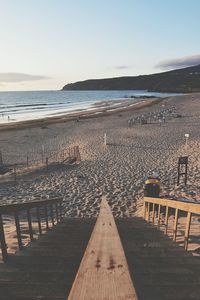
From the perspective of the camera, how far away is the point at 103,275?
1.89m

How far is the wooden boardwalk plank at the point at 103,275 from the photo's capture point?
1.67 meters

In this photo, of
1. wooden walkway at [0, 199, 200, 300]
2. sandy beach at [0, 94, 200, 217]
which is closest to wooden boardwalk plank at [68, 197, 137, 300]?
wooden walkway at [0, 199, 200, 300]

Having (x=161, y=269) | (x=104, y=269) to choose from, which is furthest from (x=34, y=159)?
(x=104, y=269)

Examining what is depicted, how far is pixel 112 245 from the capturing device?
2459 millimetres

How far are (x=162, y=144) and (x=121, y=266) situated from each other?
22288 millimetres

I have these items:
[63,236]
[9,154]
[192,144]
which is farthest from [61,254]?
[9,154]

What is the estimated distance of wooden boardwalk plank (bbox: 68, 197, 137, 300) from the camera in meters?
1.67

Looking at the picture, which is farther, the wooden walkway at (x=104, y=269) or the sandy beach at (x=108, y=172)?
the sandy beach at (x=108, y=172)

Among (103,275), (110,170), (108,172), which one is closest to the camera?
(103,275)

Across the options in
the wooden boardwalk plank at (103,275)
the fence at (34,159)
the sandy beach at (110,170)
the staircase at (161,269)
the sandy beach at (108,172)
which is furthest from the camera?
the fence at (34,159)

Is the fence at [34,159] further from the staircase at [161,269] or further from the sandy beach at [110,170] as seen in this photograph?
the staircase at [161,269]

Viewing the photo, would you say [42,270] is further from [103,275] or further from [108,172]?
[108,172]

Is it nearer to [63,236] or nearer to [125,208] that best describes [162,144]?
[125,208]

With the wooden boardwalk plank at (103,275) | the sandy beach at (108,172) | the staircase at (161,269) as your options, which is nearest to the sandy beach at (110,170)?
the sandy beach at (108,172)
